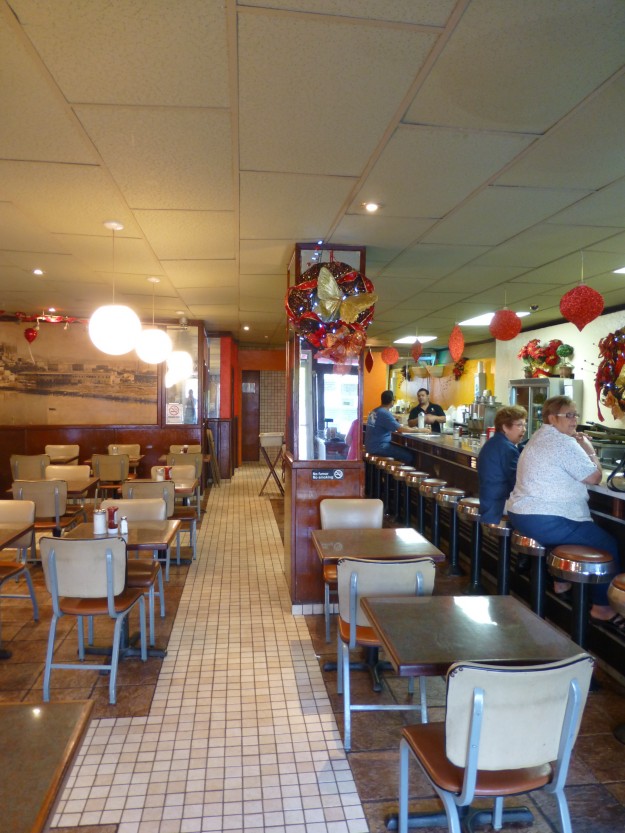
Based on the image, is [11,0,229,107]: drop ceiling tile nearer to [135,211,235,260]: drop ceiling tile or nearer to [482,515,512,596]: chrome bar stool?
[135,211,235,260]: drop ceiling tile

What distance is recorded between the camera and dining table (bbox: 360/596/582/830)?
1661 mm

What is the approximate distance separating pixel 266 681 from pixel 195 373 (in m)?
5.90

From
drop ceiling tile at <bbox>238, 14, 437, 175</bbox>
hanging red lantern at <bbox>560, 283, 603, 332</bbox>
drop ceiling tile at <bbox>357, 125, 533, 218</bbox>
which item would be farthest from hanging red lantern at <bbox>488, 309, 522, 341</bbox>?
drop ceiling tile at <bbox>238, 14, 437, 175</bbox>

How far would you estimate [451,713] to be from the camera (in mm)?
1384

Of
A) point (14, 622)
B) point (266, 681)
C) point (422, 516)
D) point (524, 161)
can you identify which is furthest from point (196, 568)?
point (524, 161)

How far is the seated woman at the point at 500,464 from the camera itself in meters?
3.72

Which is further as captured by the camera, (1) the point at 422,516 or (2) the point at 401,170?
(1) the point at 422,516

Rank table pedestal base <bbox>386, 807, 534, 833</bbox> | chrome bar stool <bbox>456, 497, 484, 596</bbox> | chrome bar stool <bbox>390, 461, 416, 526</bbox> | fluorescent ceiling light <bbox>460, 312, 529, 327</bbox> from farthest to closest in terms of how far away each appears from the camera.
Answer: fluorescent ceiling light <bbox>460, 312, 529, 327</bbox> → chrome bar stool <bbox>390, 461, 416, 526</bbox> → chrome bar stool <bbox>456, 497, 484, 596</bbox> → table pedestal base <bbox>386, 807, 534, 833</bbox>

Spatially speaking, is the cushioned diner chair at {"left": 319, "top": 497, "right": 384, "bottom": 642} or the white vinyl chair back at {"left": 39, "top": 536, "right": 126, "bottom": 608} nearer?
the white vinyl chair back at {"left": 39, "top": 536, "right": 126, "bottom": 608}

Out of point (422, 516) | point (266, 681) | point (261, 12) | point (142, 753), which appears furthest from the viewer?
point (422, 516)

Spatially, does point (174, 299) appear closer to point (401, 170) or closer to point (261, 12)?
point (401, 170)

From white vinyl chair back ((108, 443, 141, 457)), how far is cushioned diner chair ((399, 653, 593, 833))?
6.65 m

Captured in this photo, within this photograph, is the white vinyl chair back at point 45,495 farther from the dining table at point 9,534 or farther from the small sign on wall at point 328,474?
the small sign on wall at point 328,474

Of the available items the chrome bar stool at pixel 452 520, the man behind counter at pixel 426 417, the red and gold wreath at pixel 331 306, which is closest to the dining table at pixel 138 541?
the red and gold wreath at pixel 331 306
